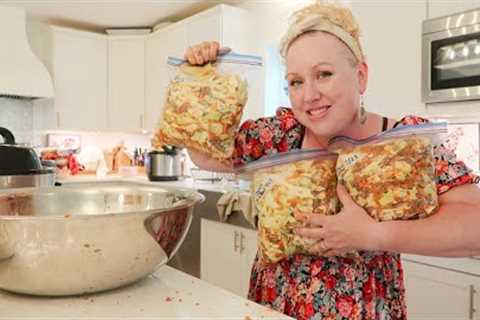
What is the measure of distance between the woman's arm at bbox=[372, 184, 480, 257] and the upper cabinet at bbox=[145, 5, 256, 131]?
1855mm

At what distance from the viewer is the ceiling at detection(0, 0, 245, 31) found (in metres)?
3.31

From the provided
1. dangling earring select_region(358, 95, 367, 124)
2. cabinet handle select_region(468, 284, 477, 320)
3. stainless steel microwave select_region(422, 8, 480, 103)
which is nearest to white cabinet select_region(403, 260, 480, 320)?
cabinet handle select_region(468, 284, 477, 320)

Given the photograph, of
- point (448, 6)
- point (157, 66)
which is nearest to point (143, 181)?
point (157, 66)

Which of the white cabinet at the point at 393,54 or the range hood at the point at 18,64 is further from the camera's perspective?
the range hood at the point at 18,64

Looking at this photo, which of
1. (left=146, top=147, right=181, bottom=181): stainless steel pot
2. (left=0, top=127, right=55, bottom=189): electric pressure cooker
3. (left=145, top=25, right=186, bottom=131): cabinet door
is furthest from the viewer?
(left=145, top=25, right=186, bottom=131): cabinet door

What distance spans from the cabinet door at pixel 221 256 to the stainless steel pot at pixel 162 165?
0.86 meters

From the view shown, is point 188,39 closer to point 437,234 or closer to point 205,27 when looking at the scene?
point 205,27

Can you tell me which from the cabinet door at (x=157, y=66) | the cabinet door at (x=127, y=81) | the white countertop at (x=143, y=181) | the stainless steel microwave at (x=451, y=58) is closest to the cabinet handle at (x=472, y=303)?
the stainless steel microwave at (x=451, y=58)

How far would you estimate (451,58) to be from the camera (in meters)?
1.81

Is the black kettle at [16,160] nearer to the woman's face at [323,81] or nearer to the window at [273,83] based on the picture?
the woman's face at [323,81]

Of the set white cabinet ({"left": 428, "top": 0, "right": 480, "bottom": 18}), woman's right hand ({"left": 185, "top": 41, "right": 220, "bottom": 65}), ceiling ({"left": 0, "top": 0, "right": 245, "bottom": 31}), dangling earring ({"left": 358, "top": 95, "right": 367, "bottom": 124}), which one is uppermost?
ceiling ({"left": 0, "top": 0, "right": 245, "bottom": 31})

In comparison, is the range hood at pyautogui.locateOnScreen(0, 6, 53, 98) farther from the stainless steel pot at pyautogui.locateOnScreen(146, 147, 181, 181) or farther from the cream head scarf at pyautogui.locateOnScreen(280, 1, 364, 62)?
the cream head scarf at pyautogui.locateOnScreen(280, 1, 364, 62)

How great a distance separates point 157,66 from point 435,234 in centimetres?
336

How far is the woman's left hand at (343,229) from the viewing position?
2.39 feet
